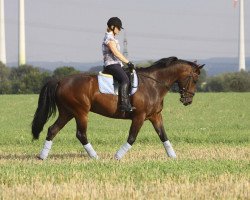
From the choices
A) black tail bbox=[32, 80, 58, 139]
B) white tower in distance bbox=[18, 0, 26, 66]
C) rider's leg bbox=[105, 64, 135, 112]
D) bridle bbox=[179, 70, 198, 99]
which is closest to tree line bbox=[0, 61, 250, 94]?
white tower in distance bbox=[18, 0, 26, 66]

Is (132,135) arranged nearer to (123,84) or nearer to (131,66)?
(123,84)

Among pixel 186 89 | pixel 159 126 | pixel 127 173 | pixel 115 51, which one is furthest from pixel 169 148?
pixel 127 173

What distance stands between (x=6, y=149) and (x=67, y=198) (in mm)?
8781

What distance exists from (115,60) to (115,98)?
2.49 ft

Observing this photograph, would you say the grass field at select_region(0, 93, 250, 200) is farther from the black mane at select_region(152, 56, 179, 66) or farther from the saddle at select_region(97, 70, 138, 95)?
the black mane at select_region(152, 56, 179, 66)

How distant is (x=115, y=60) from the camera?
1384cm

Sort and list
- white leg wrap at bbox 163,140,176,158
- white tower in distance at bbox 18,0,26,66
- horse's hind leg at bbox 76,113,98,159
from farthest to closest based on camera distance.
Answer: white tower in distance at bbox 18,0,26,66 → white leg wrap at bbox 163,140,176,158 → horse's hind leg at bbox 76,113,98,159

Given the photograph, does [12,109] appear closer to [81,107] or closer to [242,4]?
[81,107]

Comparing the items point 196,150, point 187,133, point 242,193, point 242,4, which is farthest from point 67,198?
point 242,4

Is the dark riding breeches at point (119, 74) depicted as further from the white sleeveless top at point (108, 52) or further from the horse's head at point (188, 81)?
the horse's head at point (188, 81)

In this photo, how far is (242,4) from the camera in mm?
79875

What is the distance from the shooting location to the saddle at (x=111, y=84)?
13.8m

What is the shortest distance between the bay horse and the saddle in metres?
0.09

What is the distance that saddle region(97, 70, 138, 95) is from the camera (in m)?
13.8
